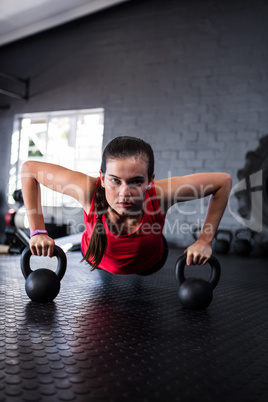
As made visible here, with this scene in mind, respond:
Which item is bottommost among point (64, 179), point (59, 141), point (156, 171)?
point (64, 179)

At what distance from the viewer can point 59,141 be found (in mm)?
4836

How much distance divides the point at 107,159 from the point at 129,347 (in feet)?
2.03

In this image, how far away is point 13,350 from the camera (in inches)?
32.7

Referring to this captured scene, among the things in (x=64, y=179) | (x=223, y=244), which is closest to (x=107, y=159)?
(x=64, y=179)

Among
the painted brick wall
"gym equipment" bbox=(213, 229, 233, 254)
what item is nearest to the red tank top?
"gym equipment" bbox=(213, 229, 233, 254)

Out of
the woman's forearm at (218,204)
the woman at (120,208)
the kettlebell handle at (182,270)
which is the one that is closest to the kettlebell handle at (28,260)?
the woman at (120,208)

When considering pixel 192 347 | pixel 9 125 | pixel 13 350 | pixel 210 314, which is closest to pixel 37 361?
pixel 13 350

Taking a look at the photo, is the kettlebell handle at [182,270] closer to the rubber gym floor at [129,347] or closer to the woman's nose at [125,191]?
the rubber gym floor at [129,347]

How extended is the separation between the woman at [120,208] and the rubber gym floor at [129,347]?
0.20 meters

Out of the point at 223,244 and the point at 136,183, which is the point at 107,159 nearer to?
the point at 136,183

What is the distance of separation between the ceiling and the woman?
3.62m

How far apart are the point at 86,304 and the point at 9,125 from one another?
177 inches

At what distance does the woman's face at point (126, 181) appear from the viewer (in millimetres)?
1181

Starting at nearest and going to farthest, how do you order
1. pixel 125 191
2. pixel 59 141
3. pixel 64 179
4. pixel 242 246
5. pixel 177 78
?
1. pixel 125 191
2. pixel 64 179
3. pixel 242 246
4. pixel 177 78
5. pixel 59 141
